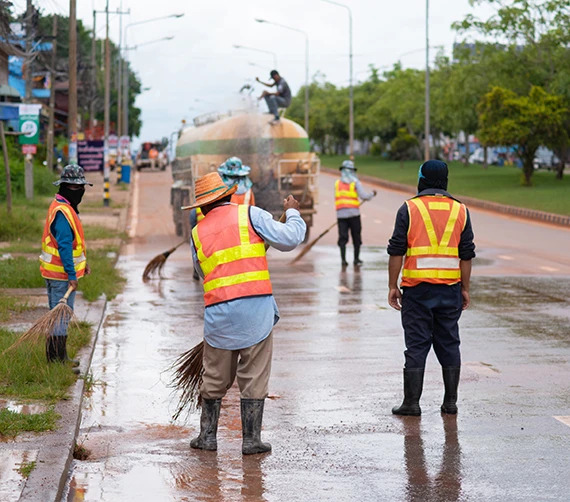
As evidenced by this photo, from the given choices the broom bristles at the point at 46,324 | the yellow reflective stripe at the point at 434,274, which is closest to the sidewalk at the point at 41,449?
the broom bristles at the point at 46,324

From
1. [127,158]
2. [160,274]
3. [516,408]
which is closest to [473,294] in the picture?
→ [160,274]

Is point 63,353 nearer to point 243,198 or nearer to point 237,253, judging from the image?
point 237,253

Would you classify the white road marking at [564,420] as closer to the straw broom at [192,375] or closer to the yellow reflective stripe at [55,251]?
the straw broom at [192,375]

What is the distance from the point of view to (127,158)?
6016cm

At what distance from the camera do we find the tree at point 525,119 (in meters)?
43.9

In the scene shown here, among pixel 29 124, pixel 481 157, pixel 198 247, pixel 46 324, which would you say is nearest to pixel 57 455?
pixel 198 247

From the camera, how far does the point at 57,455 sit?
6258mm

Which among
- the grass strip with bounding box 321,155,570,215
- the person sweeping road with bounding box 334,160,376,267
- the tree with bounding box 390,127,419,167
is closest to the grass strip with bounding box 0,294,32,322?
the person sweeping road with bounding box 334,160,376,267

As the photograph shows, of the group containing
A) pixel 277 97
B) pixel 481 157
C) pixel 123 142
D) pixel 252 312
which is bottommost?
pixel 252 312

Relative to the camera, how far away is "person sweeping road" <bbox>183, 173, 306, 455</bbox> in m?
6.67

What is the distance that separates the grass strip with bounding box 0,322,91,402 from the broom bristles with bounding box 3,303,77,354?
0.19 m

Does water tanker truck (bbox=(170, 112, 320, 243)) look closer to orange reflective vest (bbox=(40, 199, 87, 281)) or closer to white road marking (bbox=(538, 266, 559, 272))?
white road marking (bbox=(538, 266, 559, 272))

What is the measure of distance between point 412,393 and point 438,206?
1267 mm

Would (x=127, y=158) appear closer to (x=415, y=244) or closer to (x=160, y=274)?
(x=160, y=274)
